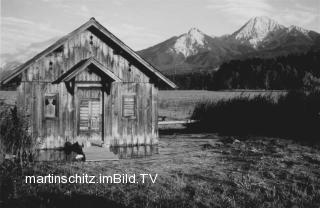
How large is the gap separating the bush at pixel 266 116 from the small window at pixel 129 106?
899 cm

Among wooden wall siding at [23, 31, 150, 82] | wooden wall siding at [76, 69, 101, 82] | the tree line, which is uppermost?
the tree line

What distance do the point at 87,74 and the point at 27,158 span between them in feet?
17.3

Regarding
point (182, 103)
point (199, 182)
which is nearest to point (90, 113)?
point (199, 182)

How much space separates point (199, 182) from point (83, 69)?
7.38m

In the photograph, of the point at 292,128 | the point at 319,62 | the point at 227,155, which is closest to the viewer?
the point at 227,155

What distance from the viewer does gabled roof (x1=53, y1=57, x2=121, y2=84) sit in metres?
15.5

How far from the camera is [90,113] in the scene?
16.6m

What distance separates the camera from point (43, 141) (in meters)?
16.0

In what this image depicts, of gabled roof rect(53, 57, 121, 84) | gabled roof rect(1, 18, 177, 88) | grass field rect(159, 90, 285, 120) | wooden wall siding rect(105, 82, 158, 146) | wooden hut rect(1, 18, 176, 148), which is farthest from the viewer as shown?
grass field rect(159, 90, 285, 120)

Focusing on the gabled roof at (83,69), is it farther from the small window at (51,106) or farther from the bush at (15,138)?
the bush at (15,138)

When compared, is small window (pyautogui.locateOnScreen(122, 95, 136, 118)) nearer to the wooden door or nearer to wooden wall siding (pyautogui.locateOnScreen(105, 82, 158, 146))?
wooden wall siding (pyautogui.locateOnScreen(105, 82, 158, 146))

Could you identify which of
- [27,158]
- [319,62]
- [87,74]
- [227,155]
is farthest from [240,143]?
[319,62]

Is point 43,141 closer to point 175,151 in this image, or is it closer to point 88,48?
point 88,48

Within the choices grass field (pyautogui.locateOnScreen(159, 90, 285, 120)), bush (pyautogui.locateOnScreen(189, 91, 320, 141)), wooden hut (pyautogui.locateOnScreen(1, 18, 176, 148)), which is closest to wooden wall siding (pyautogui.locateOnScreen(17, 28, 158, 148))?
wooden hut (pyautogui.locateOnScreen(1, 18, 176, 148))
